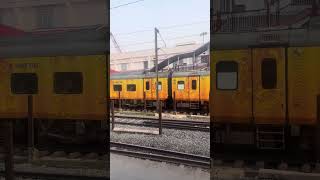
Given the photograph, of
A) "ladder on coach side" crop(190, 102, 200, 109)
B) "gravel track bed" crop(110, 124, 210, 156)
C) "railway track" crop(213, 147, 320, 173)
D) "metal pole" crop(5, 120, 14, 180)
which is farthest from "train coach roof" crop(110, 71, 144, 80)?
"railway track" crop(213, 147, 320, 173)

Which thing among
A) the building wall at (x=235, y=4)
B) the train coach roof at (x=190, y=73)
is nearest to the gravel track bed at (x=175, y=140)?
the building wall at (x=235, y=4)

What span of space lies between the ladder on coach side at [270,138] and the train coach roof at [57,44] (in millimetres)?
2262

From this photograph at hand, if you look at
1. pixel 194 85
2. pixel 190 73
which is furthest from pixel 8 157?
pixel 190 73

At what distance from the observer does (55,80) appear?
5.71 m

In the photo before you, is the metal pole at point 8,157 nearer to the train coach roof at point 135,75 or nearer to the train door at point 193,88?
the train door at point 193,88

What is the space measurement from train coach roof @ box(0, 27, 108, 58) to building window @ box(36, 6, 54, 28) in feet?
0.41

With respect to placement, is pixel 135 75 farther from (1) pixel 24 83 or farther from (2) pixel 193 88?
(1) pixel 24 83

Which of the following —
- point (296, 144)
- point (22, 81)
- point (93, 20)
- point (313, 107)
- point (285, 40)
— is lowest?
point (296, 144)

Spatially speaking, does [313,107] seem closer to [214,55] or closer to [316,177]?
[316,177]

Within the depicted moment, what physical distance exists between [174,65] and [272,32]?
1677 centimetres

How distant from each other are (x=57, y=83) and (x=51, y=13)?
96 cm

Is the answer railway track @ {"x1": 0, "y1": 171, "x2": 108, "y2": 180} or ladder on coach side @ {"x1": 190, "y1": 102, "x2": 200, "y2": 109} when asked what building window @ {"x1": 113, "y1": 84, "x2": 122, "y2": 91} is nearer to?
ladder on coach side @ {"x1": 190, "y1": 102, "x2": 200, "y2": 109}

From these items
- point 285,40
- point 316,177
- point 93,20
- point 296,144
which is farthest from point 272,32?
point 93,20

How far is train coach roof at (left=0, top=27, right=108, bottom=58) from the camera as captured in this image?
5383mm
